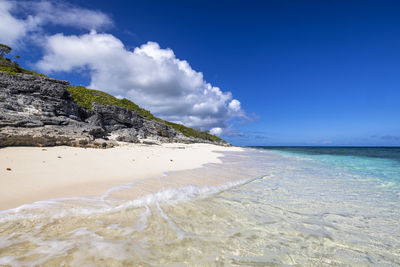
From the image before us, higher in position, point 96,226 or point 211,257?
point 96,226

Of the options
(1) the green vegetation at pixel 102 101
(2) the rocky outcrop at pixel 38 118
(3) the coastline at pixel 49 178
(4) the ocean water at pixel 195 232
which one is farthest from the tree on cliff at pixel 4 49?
(4) the ocean water at pixel 195 232

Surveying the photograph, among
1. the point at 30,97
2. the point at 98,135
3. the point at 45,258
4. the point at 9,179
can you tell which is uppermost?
the point at 30,97

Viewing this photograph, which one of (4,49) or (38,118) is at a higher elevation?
(4,49)

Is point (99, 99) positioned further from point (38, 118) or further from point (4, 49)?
point (38, 118)

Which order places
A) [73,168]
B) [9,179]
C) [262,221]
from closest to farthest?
[262,221] < [9,179] < [73,168]

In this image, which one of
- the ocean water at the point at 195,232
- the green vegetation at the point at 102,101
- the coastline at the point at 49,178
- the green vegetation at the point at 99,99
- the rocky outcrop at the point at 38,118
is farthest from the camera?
the green vegetation at the point at 99,99

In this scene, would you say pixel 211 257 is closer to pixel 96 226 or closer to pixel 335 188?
pixel 96 226

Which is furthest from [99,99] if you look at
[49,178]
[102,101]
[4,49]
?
[49,178]

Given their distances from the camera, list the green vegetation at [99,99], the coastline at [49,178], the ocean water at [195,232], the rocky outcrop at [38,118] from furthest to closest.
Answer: the green vegetation at [99,99], the rocky outcrop at [38,118], the coastline at [49,178], the ocean water at [195,232]

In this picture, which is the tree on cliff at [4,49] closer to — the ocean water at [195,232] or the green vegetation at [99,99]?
the green vegetation at [99,99]

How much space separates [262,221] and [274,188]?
2.50 metres

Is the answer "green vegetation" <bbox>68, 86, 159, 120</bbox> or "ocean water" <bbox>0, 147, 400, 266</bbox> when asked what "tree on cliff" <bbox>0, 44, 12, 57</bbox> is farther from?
"ocean water" <bbox>0, 147, 400, 266</bbox>

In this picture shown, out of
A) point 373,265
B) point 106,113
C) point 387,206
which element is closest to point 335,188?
point 387,206

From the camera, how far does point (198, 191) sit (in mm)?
4582
